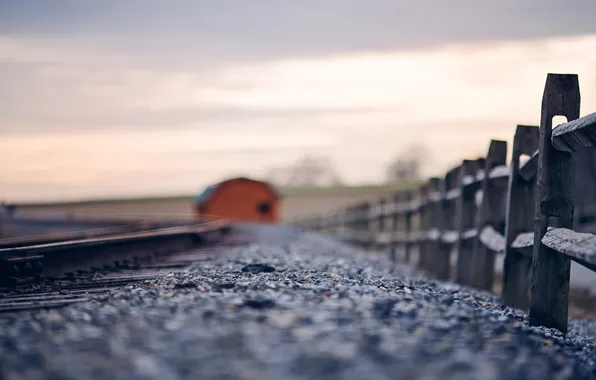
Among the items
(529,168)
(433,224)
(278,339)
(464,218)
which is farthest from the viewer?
(433,224)

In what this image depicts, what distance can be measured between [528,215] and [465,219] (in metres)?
2.25

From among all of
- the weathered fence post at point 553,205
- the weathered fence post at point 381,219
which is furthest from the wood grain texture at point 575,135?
the weathered fence post at point 381,219

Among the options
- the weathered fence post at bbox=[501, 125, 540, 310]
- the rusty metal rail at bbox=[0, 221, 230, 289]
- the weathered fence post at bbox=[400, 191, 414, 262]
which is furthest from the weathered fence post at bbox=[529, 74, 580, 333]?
the weathered fence post at bbox=[400, 191, 414, 262]

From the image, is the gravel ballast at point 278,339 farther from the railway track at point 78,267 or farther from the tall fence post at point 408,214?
the tall fence post at point 408,214

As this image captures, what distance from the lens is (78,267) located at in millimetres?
6570

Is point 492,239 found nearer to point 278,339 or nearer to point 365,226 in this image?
point 278,339

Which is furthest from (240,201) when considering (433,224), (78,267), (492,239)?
(492,239)

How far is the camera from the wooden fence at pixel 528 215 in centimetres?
423

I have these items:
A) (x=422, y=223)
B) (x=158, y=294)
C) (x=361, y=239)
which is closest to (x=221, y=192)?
(x=361, y=239)

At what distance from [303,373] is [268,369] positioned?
146 millimetres

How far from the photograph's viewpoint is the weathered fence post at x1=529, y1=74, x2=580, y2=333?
14.4 ft

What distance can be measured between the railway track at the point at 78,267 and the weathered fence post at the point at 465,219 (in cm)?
334

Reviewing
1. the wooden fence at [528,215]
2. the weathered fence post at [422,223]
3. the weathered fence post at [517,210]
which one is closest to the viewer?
the wooden fence at [528,215]

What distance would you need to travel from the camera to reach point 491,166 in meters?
6.68
